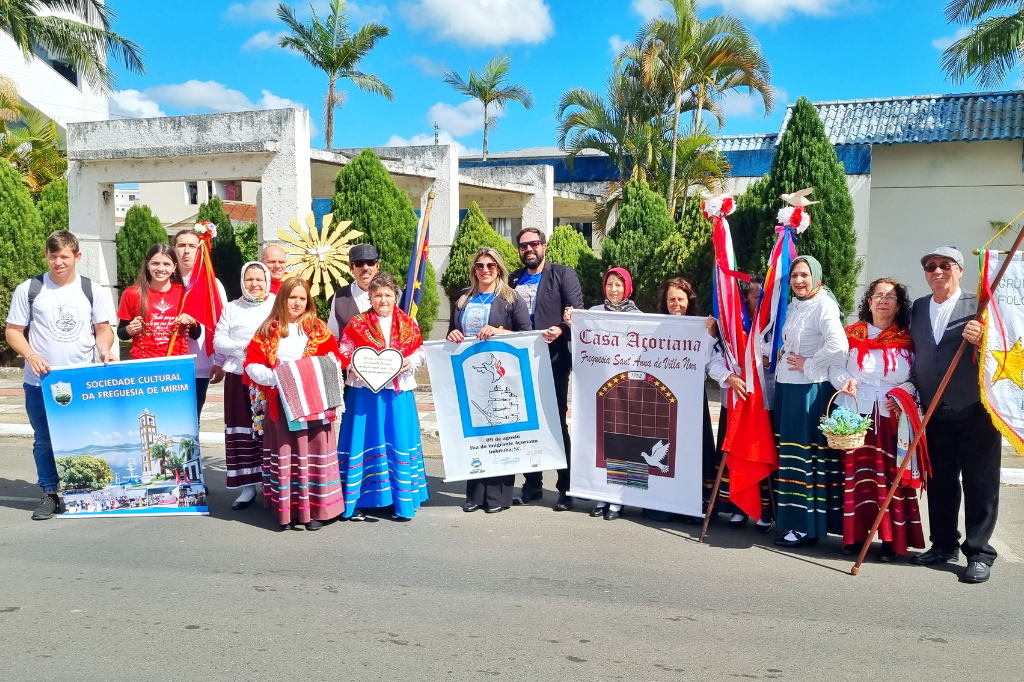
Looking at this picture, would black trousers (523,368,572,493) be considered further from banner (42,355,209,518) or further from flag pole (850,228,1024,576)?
banner (42,355,209,518)

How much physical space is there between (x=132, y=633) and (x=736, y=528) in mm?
3804

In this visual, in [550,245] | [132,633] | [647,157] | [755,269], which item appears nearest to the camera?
→ [132,633]

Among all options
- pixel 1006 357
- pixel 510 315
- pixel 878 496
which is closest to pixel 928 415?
pixel 1006 357

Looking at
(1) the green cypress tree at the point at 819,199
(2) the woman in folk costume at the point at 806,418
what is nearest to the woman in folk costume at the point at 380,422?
(2) the woman in folk costume at the point at 806,418

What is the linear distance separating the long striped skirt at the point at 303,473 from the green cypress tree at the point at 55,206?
47.0 ft

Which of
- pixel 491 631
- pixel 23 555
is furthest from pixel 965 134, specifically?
pixel 23 555

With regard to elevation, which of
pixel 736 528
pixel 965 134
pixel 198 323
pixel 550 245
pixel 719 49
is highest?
pixel 719 49

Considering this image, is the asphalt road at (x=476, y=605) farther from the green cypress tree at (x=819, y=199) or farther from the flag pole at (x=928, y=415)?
the green cypress tree at (x=819, y=199)

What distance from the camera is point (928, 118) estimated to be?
1609 centimetres

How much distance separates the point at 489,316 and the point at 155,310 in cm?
246

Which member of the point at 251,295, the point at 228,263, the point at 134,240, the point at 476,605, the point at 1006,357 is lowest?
the point at 476,605

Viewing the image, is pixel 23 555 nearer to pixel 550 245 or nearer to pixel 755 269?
pixel 755 269

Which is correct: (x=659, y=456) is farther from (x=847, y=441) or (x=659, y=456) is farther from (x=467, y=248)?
(x=467, y=248)

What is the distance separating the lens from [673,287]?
5.93 meters
